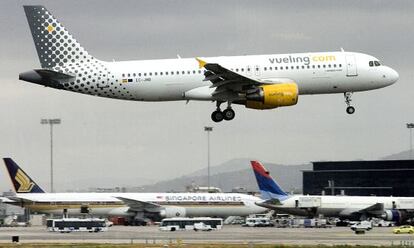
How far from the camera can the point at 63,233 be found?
117 metres

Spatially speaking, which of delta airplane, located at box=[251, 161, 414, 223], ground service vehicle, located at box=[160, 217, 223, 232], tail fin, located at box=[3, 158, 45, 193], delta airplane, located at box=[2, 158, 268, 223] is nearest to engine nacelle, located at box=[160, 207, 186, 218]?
delta airplane, located at box=[2, 158, 268, 223]

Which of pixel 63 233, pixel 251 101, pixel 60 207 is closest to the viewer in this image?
pixel 251 101

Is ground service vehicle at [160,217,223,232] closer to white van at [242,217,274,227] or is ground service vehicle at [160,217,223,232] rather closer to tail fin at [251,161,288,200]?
tail fin at [251,161,288,200]

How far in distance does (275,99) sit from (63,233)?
136ft

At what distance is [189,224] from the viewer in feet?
416

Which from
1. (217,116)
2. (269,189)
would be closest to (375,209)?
(269,189)

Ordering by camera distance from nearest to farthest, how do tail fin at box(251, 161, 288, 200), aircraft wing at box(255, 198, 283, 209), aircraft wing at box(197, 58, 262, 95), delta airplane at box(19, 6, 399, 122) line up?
aircraft wing at box(197, 58, 262, 95)
delta airplane at box(19, 6, 399, 122)
aircraft wing at box(255, 198, 283, 209)
tail fin at box(251, 161, 288, 200)

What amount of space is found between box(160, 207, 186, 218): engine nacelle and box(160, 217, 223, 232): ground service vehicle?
15655 millimetres

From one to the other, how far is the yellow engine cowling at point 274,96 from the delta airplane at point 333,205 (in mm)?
56111

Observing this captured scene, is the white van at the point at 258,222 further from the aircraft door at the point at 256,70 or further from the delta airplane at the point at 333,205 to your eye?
the aircraft door at the point at 256,70

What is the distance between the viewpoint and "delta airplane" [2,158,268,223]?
14400 centimetres

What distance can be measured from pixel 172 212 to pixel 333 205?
24443 mm

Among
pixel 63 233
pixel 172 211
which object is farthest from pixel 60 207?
pixel 63 233

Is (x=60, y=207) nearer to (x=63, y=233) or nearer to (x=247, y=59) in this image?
(x=63, y=233)
